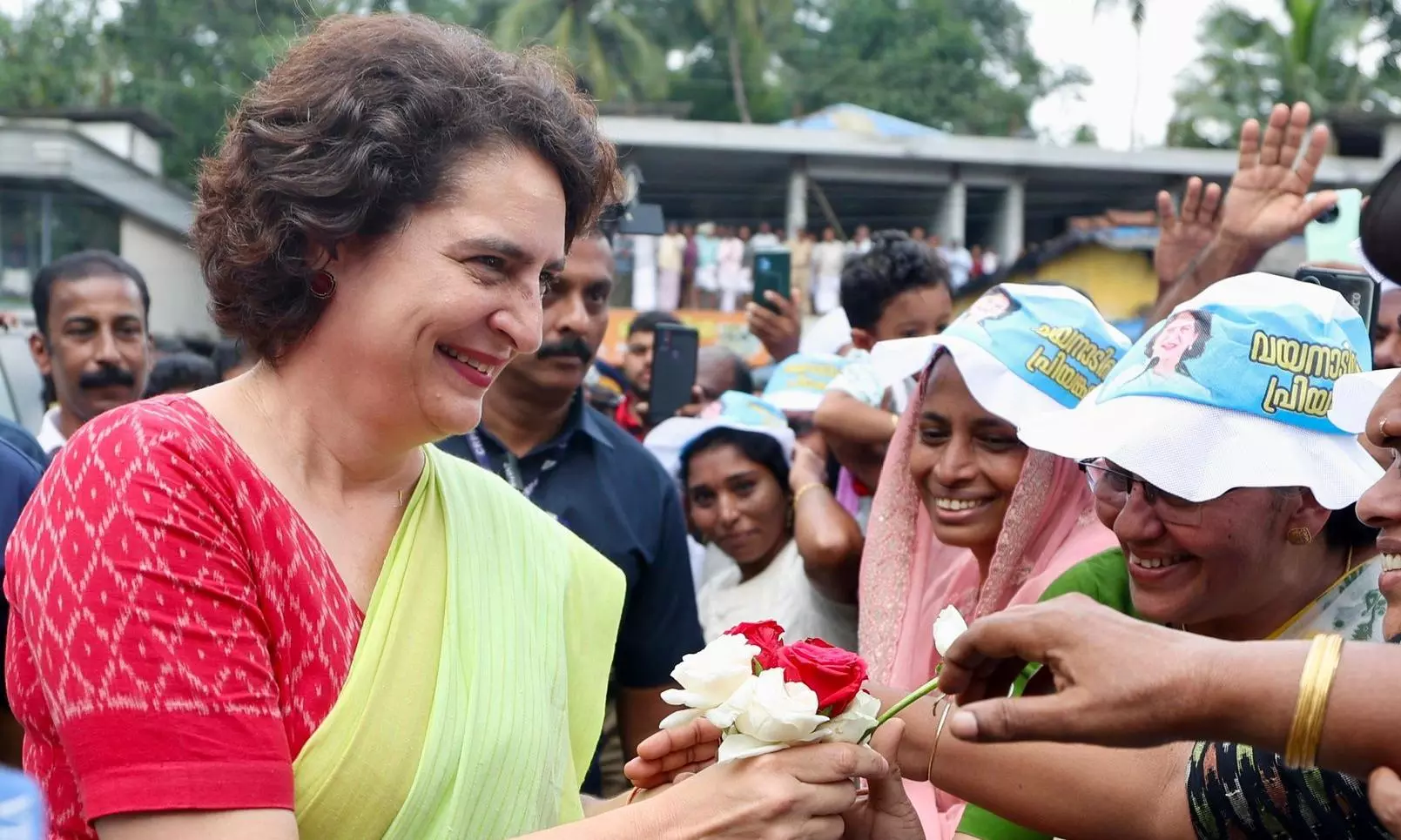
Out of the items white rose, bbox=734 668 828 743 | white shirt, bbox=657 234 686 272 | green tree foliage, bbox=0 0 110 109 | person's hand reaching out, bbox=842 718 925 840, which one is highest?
green tree foliage, bbox=0 0 110 109

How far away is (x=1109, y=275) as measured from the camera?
38.3ft

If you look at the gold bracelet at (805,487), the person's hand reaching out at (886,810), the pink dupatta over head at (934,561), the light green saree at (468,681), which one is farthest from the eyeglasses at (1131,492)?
the gold bracelet at (805,487)

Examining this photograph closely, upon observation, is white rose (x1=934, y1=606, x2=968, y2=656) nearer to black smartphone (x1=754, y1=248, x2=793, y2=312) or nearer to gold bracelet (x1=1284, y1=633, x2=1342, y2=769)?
gold bracelet (x1=1284, y1=633, x2=1342, y2=769)

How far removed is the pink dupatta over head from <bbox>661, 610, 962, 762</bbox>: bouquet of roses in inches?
34.8

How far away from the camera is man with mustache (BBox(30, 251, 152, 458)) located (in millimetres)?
5562

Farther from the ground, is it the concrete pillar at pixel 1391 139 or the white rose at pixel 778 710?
the concrete pillar at pixel 1391 139

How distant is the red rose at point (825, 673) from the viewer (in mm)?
2150

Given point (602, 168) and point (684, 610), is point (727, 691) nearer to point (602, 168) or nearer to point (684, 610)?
point (602, 168)

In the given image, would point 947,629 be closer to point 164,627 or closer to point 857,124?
point 164,627

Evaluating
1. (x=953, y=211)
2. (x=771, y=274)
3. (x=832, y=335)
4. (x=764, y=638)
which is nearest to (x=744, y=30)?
(x=953, y=211)

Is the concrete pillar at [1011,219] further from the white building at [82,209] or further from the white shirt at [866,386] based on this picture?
the white shirt at [866,386]

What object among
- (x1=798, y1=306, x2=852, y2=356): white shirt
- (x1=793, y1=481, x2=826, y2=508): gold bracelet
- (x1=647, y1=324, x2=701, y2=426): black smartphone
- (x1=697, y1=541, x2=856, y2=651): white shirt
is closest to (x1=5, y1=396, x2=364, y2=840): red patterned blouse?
(x1=697, y1=541, x2=856, y2=651): white shirt

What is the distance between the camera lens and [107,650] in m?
1.97

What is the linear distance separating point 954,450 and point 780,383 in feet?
6.97
